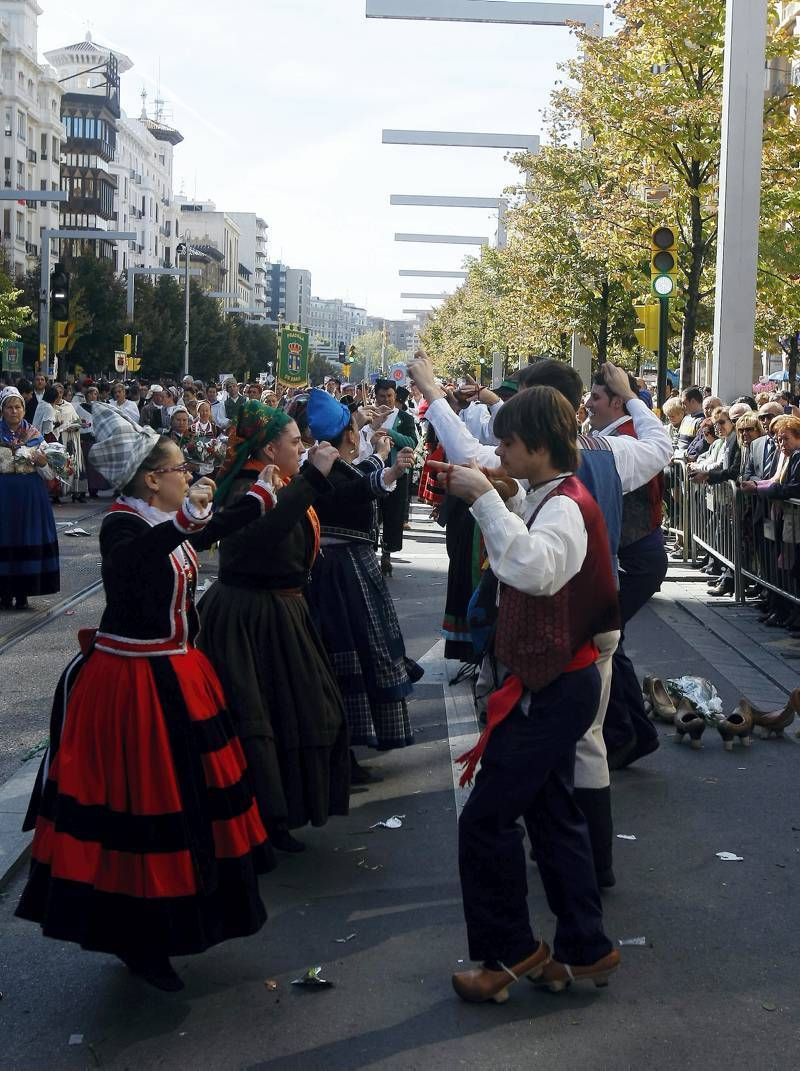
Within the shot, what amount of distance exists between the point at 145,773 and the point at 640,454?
8.86 ft

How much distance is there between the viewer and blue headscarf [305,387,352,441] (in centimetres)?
649

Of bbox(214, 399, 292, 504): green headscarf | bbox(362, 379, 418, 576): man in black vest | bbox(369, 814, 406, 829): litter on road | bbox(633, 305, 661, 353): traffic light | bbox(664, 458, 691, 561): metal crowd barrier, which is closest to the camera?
bbox(214, 399, 292, 504): green headscarf

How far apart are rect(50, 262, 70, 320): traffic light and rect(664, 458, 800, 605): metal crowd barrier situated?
63.9 ft

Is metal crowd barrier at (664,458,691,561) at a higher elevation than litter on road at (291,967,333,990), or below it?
higher

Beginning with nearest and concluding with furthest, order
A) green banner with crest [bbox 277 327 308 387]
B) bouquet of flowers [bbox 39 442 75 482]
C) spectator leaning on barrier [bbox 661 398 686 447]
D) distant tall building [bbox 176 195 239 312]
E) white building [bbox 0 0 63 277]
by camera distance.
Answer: bouquet of flowers [bbox 39 442 75 482] → spectator leaning on barrier [bbox 661 398 686 447] → green banner with crest [bbox 277 327 308 387] → white building [bbox 0 0 63 277] → distant tall building [bbox 176 195 239 312]

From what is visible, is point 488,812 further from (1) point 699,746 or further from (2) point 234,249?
(2) point 234,249

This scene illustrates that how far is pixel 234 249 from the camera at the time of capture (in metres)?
188

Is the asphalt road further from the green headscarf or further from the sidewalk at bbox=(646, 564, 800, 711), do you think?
the sidewalk at bbox=(646, 564, 800, 711)

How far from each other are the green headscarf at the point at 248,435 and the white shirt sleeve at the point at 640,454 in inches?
54.5

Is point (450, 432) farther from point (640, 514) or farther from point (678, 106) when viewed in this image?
point (678, 106)

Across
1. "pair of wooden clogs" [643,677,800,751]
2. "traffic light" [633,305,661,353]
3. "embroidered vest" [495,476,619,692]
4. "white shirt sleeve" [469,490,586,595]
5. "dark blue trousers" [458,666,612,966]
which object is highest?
"traffic light" [633,305,661,353]

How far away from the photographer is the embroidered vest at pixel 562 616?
4.04 metres

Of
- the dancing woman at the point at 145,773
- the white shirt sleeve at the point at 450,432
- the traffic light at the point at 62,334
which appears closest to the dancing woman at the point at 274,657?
the white shirt sleeve at the point at 450,432

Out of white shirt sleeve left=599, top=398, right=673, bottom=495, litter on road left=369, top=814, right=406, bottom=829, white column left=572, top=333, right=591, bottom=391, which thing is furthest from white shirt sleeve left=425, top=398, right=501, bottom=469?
white column left=572, top=333, right=591, bottom=391
